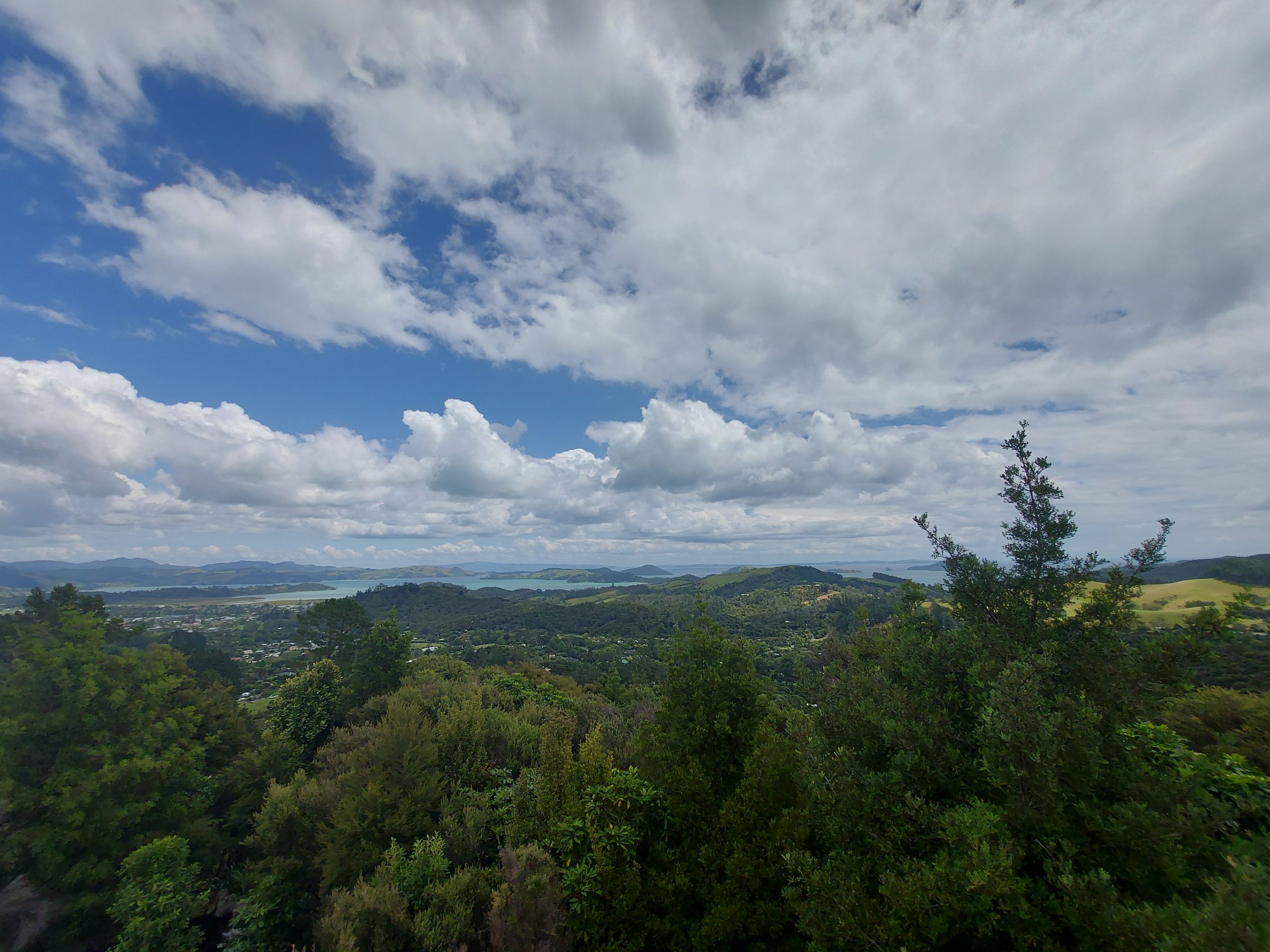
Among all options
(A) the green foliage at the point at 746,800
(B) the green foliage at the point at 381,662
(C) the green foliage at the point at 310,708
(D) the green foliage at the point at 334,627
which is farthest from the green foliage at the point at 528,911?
(D) the green foliage at the point at 334,627

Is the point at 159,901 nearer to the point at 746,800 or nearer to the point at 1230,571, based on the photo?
the point at 746,800

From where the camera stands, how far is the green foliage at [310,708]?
33.1 meters

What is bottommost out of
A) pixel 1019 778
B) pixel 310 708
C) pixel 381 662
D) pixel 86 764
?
pixel 310 708

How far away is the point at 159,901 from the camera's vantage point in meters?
16.0

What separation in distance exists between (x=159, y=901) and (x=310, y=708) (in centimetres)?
2025

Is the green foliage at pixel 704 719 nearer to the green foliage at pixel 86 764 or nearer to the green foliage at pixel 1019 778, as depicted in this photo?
the green foliage at pixel 1019 778

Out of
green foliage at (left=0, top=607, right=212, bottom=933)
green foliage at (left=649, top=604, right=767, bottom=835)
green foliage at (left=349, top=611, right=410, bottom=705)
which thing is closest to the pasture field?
green foliage at (left=649, top=604, right=767, bottom=835)

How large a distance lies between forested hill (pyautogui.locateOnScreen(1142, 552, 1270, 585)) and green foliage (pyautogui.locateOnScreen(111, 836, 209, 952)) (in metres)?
101

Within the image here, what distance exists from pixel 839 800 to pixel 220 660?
281 feet

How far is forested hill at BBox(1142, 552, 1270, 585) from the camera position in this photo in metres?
93.4

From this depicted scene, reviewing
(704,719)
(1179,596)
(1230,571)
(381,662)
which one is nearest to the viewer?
(704,719)

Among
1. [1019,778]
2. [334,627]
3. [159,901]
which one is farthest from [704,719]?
[334,627]

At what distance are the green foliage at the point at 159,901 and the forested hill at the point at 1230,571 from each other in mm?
101301

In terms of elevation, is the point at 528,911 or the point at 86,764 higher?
the point at 86,764
